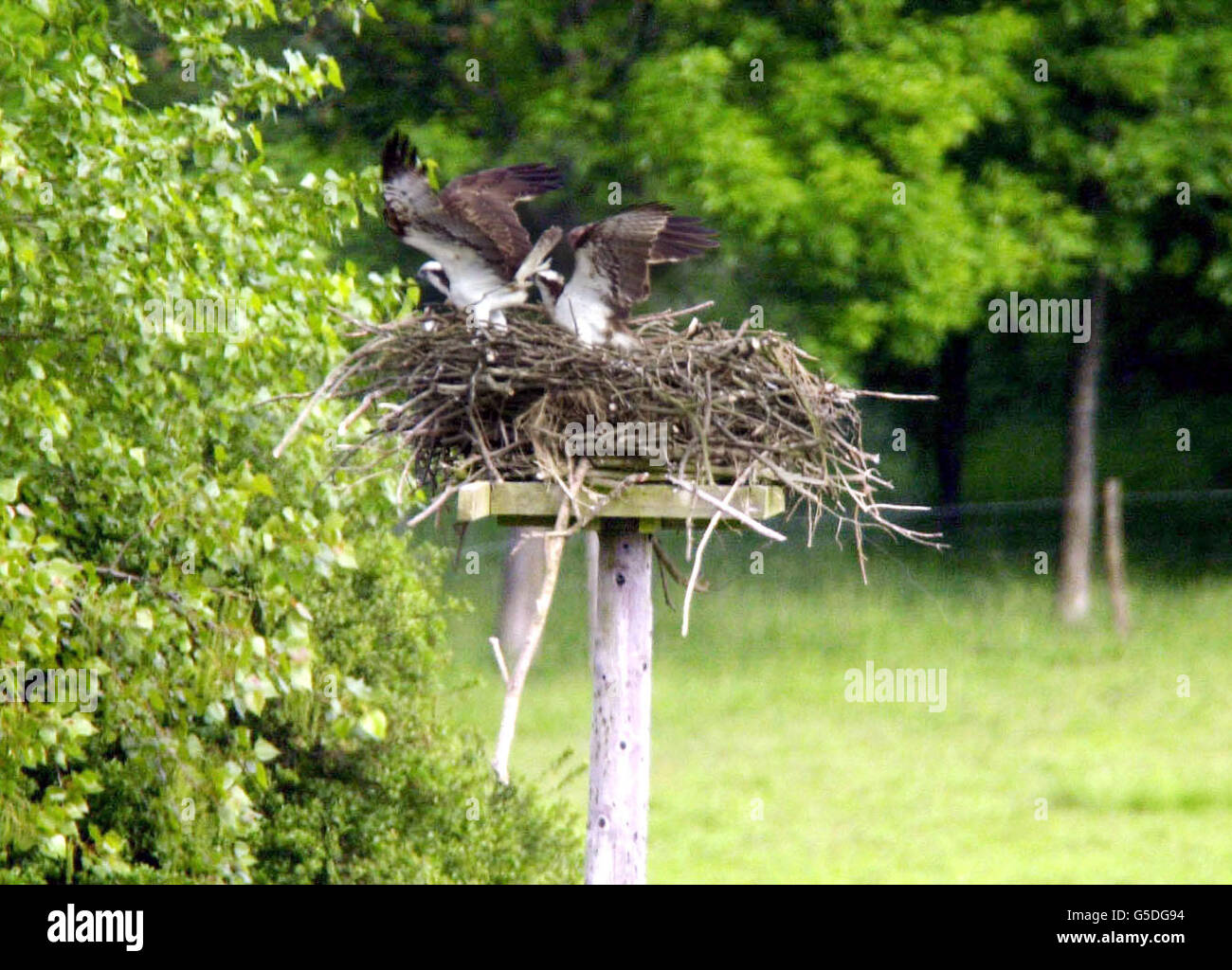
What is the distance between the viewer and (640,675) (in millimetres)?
4965

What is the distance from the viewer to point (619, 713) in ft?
16.1

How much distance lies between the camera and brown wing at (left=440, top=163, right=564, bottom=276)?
17.8 feet

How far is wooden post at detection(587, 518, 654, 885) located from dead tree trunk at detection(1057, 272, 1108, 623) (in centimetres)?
1077

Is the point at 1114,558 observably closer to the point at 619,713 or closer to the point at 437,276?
the point at 437,276

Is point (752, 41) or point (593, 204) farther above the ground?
point (752, 41)

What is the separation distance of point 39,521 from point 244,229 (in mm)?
1512

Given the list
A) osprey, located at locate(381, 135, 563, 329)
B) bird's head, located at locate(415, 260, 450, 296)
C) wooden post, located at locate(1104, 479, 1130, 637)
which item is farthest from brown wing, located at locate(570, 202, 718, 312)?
wooden post, located at locate(1104, 479, 1130, 637)

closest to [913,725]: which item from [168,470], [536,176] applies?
[536,176]

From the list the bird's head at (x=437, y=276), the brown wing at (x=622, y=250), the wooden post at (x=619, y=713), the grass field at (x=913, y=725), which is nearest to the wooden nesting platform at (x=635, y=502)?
the wooden post at (x=619, y=713)

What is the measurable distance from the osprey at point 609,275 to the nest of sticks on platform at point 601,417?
10 centimetres

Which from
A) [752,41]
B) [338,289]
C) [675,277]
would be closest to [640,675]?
[338,289]

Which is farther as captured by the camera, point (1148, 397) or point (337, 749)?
point (1148, 397)

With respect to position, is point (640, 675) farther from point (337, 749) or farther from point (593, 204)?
point (593, 204)
